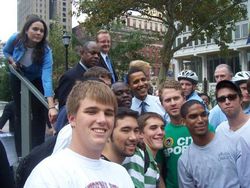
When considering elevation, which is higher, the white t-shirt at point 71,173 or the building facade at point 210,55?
the building facade at point 210,55

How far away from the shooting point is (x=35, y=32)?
4.87 metres

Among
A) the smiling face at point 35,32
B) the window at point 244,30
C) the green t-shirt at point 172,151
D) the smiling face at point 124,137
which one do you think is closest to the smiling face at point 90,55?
the smiling face at point 35,32

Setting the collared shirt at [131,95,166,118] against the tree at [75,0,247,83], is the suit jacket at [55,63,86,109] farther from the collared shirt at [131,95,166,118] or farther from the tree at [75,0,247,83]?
the tree at [75,0,247,83]

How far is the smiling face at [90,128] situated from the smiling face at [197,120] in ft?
6.06

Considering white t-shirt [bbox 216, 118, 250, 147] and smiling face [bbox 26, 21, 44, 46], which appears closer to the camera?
white t-shirt [bbox 216, 118, 250, 147]

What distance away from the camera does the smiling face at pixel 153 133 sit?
12.6 ft

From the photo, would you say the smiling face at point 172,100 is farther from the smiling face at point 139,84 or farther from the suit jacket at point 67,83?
the suit jacket at point 67,83

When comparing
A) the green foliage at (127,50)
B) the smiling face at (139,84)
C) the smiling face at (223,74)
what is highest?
the green foliage at (127,50)

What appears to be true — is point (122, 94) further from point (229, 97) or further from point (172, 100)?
point (229, 97)

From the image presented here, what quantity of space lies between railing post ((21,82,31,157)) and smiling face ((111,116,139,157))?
6.85ft

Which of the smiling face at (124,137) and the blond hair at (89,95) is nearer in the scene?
the blond hair at (89,95)

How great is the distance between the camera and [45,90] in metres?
5.02

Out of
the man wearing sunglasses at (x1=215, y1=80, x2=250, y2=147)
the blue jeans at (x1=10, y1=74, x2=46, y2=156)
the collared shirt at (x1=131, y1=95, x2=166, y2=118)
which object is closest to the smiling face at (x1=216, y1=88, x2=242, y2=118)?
the man wearing sunglasses at (x1=215, y1=80, x2=250, y2=147)

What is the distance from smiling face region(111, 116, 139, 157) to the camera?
3.14 meters
